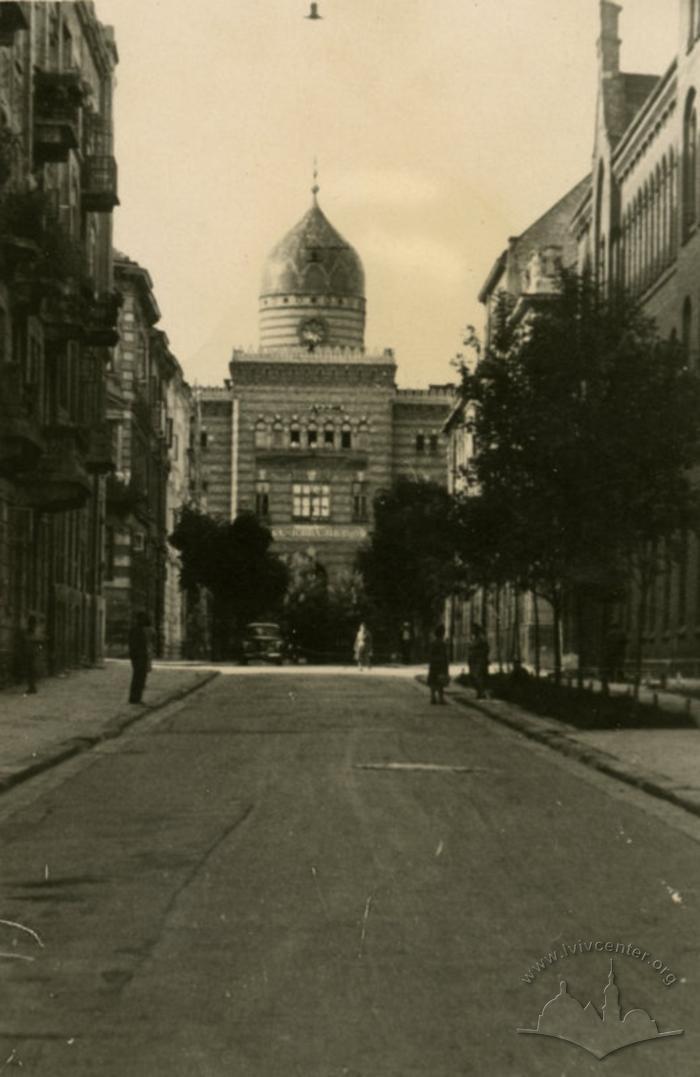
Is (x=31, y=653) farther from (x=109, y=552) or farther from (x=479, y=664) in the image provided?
(x=109, y=552)

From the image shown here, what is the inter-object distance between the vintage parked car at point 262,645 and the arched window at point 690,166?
1232 inches

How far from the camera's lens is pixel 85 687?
40219 millimetres

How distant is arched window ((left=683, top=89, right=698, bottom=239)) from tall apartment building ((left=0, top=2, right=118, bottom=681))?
1302cm

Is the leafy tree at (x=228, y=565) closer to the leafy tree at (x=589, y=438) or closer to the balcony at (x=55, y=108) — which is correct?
the balcony at (x=55, y=108)

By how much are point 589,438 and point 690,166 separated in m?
15.0

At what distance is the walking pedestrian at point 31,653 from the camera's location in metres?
36.7

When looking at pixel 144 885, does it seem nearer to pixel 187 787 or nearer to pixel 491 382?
pixel 187 787

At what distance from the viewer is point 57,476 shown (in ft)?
130

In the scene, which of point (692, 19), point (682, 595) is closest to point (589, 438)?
point (682, 595)

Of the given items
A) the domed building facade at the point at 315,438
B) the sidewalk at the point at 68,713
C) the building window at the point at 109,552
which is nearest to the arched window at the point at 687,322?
the sidewalk at the point at 68,713

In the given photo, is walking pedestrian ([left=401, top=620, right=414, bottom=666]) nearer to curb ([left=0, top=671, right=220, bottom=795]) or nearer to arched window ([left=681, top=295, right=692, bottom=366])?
arched window ([left=681, top=295, right=692, bottom=366])

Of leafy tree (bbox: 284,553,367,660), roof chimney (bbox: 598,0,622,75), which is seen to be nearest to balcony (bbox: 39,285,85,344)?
roof chimney (bbox: 598,0,622,75)

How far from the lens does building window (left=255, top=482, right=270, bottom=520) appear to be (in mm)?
128125

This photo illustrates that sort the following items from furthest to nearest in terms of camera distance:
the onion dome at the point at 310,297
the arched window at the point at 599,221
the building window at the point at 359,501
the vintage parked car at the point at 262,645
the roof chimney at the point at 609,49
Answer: the onion dome at the point at 310,297
the building window at the point at 359,501
the vintage parked car at the point at 262,645
the arched window at the point at 599,221
the roof chimney at the point at 609,49
